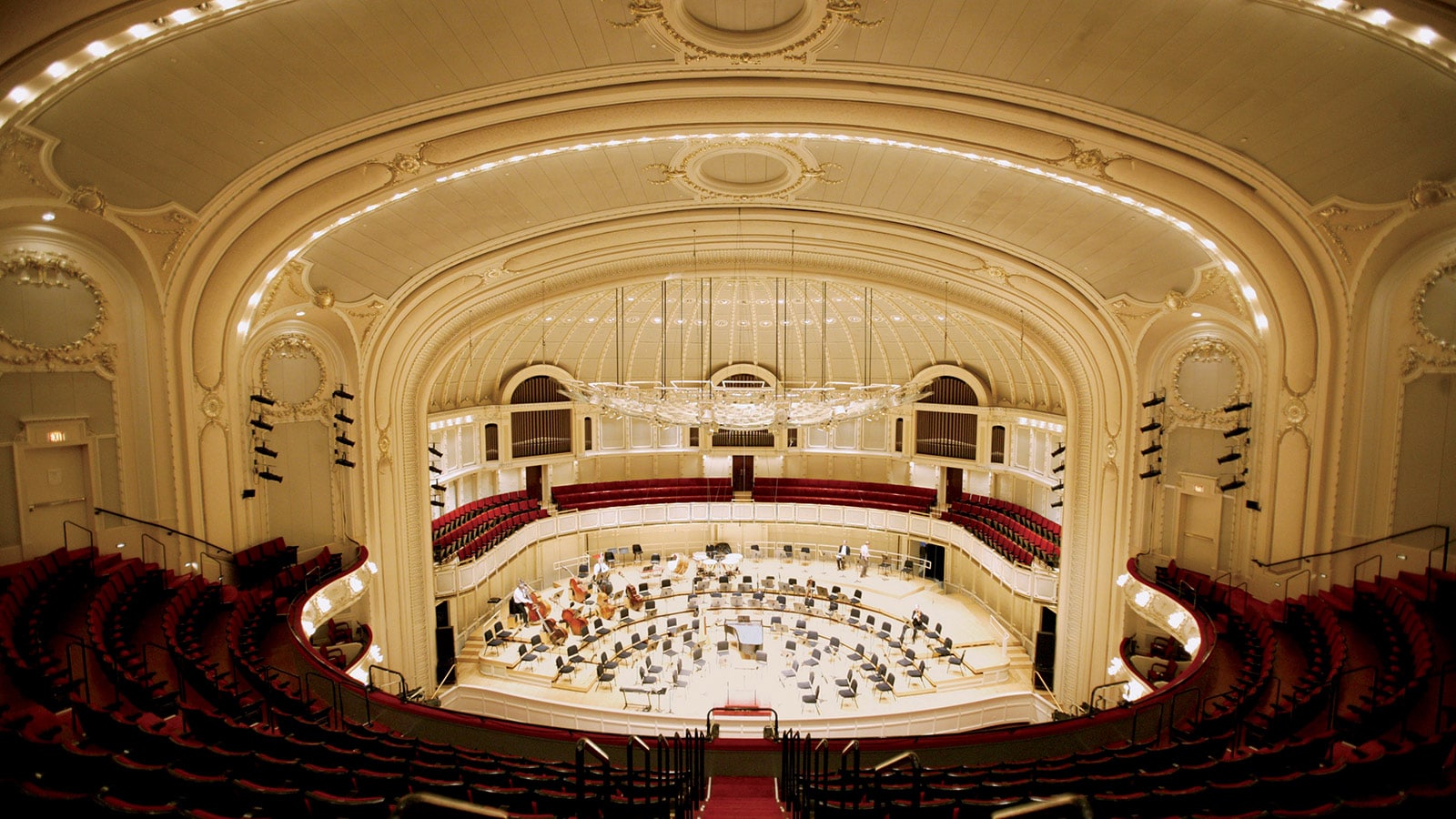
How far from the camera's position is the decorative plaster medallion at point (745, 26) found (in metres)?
5.79

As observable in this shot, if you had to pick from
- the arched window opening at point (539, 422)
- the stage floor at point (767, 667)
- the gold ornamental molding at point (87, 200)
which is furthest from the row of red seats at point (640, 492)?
the gold ornamental molding at point (87, 200)

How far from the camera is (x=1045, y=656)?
52.0 ft

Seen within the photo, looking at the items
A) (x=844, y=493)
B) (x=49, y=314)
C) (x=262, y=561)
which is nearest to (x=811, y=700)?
(x=844, y=493)

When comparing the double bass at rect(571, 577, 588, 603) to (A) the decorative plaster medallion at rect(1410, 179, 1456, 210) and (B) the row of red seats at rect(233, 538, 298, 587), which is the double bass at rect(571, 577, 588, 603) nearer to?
(B) the row of red seats at rect(233, 538, 298, 587)

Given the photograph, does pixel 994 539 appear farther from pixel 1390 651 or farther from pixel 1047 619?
pixel 1390 651

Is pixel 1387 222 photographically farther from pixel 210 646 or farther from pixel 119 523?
pixel 119 523

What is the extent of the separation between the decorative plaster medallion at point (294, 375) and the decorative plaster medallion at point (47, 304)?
2.80m

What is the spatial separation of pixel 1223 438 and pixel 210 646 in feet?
57.3

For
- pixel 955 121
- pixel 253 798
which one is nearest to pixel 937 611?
pixel 955 121

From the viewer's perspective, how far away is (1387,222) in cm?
798

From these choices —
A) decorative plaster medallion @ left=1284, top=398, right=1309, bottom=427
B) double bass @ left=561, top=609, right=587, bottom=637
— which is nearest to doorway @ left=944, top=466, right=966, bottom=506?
decorative plaster medallion @ left=1284, top=398, right=1309, bottom=427

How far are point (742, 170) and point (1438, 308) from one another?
9.90 meters

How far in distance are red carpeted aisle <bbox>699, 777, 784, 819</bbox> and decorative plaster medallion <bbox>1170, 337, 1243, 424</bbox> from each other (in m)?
10.8

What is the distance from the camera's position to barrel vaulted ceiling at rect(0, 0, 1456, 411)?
5406 millimetres
